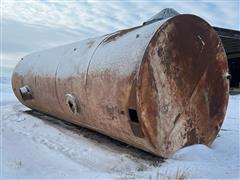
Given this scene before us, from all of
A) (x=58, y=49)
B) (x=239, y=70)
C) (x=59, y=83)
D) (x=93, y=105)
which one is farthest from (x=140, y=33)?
(x=239, y=70)

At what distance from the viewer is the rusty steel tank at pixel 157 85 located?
3205 mm

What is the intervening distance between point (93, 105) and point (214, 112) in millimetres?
1392

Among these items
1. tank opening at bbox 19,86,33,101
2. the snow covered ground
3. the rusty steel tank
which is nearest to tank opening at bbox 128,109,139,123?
the rusty steel tank

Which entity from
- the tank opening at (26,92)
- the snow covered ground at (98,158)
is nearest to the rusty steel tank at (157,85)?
the snow covered ground at (98,158)

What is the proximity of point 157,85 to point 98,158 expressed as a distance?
1114mm

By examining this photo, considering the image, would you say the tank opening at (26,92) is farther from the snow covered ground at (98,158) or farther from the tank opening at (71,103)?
the tank opening at (71,103)

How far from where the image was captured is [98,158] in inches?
146

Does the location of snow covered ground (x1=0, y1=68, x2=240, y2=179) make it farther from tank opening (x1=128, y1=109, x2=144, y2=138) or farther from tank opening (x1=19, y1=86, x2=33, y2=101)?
tank opening (x1=19, y1=86, x2=33, y2=101)

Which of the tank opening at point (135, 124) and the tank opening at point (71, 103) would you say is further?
the tank opening at point (71, 103)

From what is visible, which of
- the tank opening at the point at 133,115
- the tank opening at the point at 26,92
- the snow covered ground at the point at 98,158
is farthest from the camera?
the tank opening at the point at 26,92

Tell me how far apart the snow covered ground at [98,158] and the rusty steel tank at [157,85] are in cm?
18

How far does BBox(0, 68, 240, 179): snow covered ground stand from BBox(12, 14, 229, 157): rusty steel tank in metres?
0.18

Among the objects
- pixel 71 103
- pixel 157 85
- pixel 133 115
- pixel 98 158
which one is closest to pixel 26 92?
pixel 71 103

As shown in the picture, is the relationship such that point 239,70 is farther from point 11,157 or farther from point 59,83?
point 11,157
